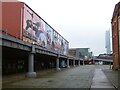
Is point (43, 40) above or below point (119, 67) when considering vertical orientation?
above

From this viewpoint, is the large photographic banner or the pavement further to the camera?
the large photographic banner

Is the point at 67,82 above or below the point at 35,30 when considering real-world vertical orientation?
below

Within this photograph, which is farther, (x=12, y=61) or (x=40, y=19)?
(x=40, y=19)

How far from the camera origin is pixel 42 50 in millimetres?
57344

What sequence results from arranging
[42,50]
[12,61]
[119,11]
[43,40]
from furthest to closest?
[43,40] < [12,61] < [119,11] < [42,50]

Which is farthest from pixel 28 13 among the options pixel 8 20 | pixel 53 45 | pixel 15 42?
pixel 53 45

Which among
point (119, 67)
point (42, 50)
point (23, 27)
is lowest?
point (119, 67)

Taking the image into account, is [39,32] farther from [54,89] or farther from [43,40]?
[54,89]

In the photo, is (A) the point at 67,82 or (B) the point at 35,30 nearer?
(A) the point at 67,82

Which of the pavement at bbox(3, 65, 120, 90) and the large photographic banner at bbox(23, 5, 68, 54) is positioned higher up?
the large photographic banner at bbox(23, 5, 68, 54)

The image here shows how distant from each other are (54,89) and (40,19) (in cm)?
5429

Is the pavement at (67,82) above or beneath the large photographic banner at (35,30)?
beneath

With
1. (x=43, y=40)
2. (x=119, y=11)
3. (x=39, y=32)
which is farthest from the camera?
(x=43, y=40)

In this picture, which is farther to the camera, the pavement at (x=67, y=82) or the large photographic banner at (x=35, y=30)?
the large photographic banner at (x=35, y=30)
